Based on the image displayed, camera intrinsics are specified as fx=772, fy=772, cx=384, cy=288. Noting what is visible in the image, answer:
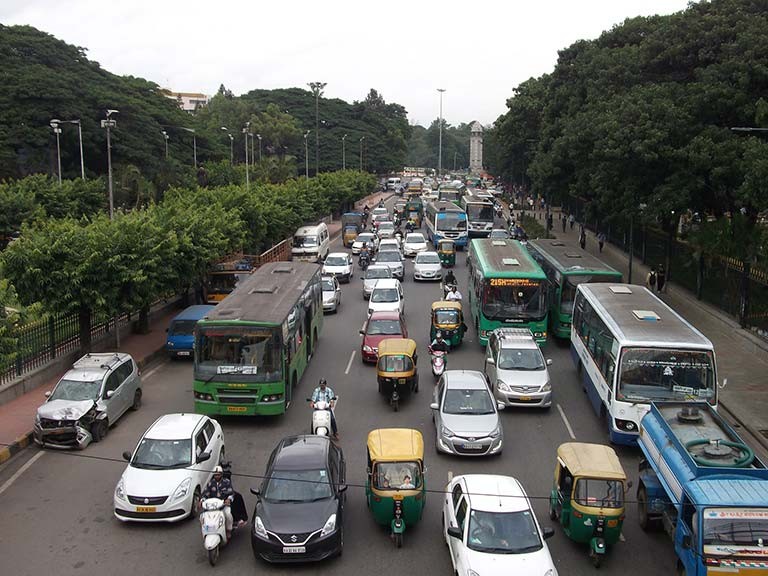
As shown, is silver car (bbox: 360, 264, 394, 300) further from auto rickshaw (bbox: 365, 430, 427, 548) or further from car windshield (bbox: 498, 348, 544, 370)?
auto rickshaw (bbox: 365, 430, 427, 548)

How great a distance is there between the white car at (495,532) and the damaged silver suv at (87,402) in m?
9.11

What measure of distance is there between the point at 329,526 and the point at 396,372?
27.0ft

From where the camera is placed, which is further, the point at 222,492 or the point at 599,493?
the point at 222,492

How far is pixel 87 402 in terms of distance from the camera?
692 inches

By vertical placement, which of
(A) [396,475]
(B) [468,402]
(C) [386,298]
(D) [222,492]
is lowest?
(D) [222,492]

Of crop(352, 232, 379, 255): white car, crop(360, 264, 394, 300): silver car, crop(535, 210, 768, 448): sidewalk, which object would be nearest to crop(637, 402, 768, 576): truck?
crop(535, 210, 768, 448): sidewalk

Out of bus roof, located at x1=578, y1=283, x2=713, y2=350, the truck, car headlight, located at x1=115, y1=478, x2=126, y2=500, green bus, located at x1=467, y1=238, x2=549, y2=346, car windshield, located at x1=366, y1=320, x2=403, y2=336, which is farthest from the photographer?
car windshield, located at x1=366, y1=320, x2=403, y2=336

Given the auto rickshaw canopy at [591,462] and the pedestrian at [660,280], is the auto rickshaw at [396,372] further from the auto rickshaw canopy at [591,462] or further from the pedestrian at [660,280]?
the pedestrian at [660,280]

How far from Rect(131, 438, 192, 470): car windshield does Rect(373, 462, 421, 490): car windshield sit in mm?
3630

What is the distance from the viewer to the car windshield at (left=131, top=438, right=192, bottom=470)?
14039 millimetres

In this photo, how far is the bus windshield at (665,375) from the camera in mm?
16328

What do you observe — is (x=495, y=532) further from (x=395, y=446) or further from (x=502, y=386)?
(x=502, y=386)

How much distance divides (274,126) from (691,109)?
79252 millimetres

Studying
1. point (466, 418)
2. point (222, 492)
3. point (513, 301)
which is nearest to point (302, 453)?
point (222, 492)
